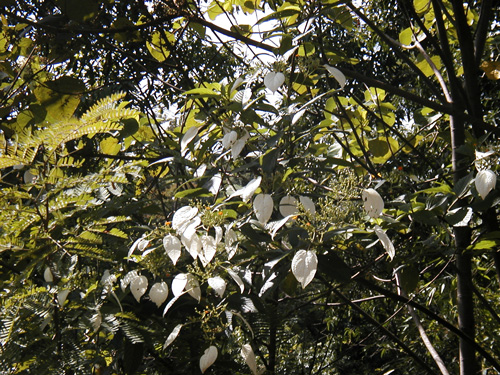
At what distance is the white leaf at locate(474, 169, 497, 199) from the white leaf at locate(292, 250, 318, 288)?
335mm

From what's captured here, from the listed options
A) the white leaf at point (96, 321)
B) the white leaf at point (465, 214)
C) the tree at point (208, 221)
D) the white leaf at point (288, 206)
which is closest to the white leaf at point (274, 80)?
the tree at point (208, 221)

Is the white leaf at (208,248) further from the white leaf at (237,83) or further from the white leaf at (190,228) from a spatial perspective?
the white leaf at (237,83)

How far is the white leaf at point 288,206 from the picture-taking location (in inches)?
44.0

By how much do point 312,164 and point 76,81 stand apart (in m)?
0.69

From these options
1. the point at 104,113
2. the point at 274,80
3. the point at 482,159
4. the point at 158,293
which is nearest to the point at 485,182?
the point at 482,159

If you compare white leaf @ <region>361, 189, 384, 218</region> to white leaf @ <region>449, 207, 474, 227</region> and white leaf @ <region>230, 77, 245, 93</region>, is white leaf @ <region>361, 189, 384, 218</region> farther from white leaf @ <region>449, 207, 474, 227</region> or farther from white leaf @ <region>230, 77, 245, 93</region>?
white leaf @ <region>230, 77, 245, 93</region>

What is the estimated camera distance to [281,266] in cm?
119

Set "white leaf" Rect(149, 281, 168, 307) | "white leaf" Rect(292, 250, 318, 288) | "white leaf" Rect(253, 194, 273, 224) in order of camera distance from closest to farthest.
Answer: "white leaf" Rect(292, 250, 318, 288) → "white leaf" Rect(253, 194, 273, 224) → "white leaf" Rect(149, 281, 168, 307)

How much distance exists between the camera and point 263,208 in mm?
1062

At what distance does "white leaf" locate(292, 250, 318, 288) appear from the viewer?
95cm

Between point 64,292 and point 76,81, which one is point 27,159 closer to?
point 64,292

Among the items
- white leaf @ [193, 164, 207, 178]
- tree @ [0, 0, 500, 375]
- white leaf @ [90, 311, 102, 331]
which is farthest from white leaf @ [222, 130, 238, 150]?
white leaf @ [90, 311, 102, 331]

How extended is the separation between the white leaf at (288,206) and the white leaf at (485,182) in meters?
0.34

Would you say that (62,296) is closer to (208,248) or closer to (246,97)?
(208,248)
